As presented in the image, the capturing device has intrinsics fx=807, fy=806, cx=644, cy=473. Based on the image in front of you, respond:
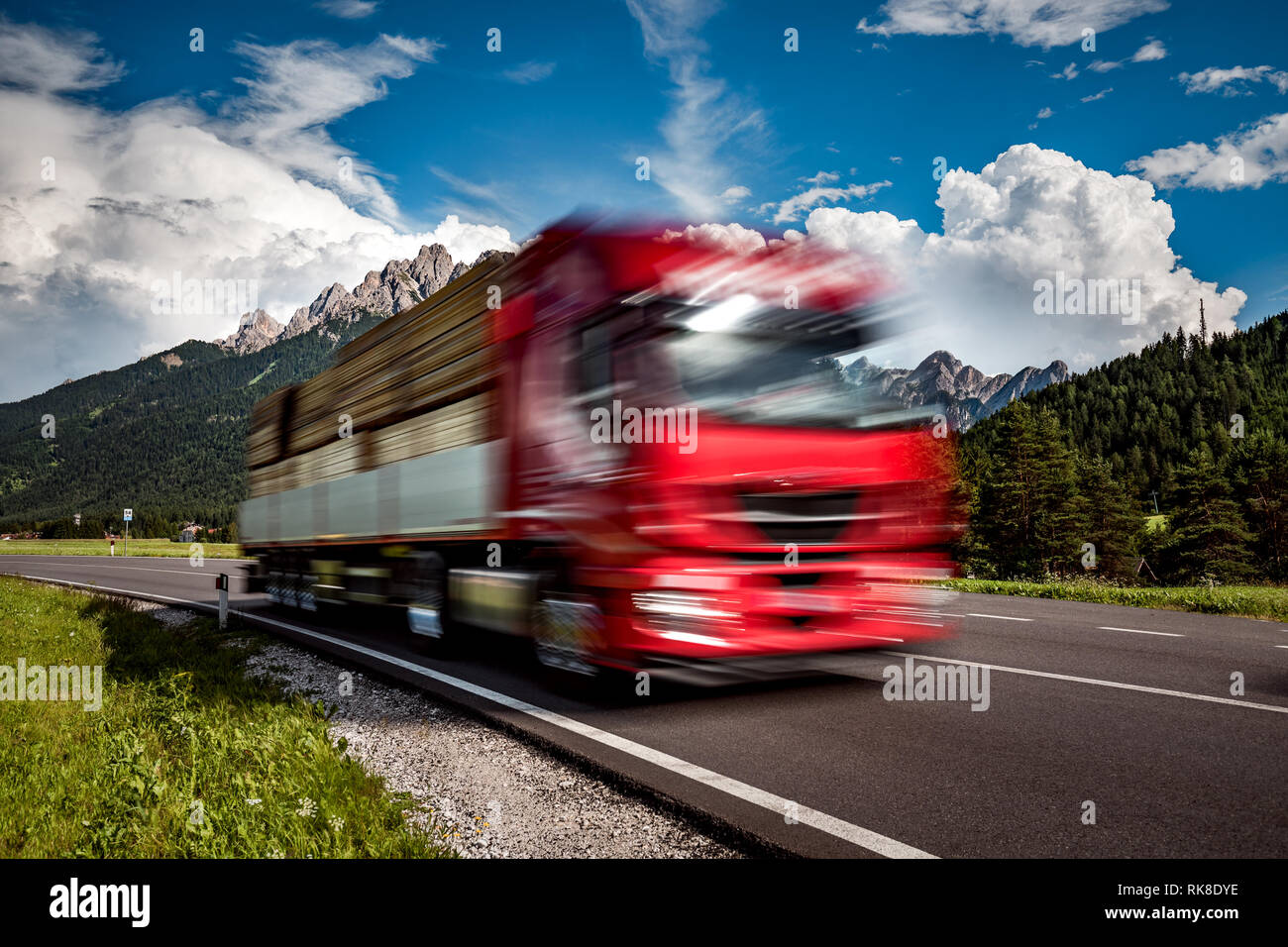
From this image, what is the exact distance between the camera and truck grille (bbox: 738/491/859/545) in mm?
5031

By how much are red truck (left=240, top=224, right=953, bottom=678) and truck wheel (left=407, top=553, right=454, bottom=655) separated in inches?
4.1

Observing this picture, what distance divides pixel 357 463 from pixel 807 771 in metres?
7.18

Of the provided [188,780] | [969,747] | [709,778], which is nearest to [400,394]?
[188,780]

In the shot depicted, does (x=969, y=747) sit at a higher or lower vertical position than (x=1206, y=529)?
higher

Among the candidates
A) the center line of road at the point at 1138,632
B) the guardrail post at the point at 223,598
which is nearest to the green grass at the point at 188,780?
the guardrail post at the point at 223,598

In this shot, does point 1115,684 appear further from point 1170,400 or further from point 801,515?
point 1170,400

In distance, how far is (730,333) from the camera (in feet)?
17.7

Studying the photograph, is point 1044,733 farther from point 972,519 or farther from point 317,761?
point 972,519

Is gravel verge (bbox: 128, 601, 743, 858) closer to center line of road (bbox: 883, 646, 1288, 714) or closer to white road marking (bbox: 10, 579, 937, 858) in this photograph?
white road marking (bbox: 10, 579, 937, 858)

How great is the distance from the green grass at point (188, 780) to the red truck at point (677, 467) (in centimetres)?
178

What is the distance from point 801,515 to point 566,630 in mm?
1795

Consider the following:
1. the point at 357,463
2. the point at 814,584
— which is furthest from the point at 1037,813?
the point at 357,463

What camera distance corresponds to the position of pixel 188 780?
4215 mm
